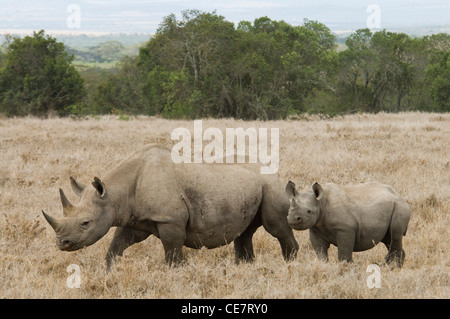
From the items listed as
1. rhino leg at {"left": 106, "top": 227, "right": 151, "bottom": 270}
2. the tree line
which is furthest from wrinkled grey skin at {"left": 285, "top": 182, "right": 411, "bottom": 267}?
the tree line

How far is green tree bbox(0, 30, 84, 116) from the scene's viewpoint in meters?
31.3

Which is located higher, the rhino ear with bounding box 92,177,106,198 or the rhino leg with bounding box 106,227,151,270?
the rhino ear with bounding box 92,177,106,198

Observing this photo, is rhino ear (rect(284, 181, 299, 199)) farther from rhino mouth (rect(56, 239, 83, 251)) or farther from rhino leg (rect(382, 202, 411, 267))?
rhino mouth (rect(56, 239, 83, 251))

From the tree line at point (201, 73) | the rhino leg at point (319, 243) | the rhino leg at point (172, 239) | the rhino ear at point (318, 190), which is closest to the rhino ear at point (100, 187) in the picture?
the rhino leg at point (172, 239)

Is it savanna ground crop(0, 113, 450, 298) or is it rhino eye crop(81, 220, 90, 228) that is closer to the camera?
savanna ground crop(0, 113, 450, 298)

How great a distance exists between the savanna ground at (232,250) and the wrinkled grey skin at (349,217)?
0.28m

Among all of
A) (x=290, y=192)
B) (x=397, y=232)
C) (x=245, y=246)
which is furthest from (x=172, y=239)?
(x=397, y=232)

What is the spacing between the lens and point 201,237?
672 centimetres

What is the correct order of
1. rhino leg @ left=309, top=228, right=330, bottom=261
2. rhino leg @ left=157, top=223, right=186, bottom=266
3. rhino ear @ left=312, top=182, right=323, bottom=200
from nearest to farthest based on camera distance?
rhino leg @ left=157, top=223, right=186, bottom=266 < rhino ear @ left=312, top=182, right=323, bottom=200 < rhino leg @ left=309, top=228, right=330, bottom=261

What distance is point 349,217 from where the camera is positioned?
255 inches

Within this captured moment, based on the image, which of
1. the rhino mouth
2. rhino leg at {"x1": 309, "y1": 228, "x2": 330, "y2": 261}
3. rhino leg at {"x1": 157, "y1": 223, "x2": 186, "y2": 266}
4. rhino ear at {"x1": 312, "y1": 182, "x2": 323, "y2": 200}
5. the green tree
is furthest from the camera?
the green tree

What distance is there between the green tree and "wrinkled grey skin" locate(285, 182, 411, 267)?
27.2m

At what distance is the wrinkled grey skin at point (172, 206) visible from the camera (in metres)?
6.13

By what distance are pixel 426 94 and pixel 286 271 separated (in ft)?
157
